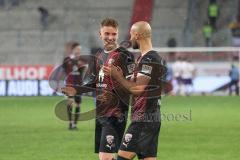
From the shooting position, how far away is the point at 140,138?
8383 millimetres

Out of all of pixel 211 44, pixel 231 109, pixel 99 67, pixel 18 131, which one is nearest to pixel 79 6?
pixel 211 44

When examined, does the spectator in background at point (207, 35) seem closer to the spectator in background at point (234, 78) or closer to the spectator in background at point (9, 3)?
the spectator in background at point (234, 78)

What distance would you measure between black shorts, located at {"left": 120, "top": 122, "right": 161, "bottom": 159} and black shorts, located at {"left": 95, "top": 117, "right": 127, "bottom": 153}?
34.2 inches

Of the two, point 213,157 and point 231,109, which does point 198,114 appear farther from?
point 213,157

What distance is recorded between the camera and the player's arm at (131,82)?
8.23 m

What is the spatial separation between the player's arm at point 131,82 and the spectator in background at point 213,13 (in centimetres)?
3116

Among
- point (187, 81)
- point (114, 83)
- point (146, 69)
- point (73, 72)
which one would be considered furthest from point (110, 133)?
point (187, 81)

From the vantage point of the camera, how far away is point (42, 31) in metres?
39.9

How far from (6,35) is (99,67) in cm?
3063

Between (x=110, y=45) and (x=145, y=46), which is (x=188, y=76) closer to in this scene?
(x=110, y=45)

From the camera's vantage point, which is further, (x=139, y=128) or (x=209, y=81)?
(x=209, y=81)

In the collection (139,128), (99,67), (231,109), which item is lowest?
(231,109)

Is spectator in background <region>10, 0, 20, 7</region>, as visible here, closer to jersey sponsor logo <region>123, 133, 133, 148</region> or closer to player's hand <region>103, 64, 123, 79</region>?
player's hand <region>103, 64, 123, 79</region>

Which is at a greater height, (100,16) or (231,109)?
(100,16)
